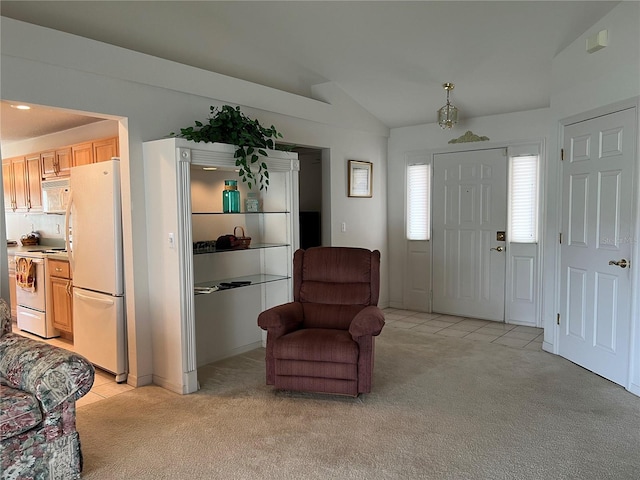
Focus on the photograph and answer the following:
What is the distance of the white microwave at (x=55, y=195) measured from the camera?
5.04 m

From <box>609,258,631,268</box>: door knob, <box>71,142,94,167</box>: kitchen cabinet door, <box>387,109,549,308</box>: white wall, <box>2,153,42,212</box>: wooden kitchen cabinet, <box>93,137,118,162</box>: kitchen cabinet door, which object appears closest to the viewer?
<box>609,258,631,268</box>: door knob

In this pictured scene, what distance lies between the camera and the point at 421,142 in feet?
19.6

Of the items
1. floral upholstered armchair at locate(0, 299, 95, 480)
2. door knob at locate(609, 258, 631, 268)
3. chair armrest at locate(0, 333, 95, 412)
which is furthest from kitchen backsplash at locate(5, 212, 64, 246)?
door knob at locate(609, 258, 631, 268)

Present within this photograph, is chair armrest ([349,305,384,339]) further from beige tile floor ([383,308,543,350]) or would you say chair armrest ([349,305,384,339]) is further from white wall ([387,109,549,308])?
white wall ([387,109,549,308])

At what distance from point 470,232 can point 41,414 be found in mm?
4673

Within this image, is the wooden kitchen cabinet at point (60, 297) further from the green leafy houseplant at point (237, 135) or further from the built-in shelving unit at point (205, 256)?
the green leafy houseplant at point (237, 135)

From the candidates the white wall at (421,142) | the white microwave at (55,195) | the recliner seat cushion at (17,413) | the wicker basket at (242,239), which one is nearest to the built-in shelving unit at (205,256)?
the wicker basket at (242,239)

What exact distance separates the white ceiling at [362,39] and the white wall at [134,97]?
0.21 metres

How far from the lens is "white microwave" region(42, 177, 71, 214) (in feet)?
16.5

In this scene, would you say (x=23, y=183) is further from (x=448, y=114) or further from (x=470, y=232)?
(x=470, y=232)

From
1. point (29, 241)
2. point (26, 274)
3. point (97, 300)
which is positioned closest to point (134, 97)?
point (97, 300)

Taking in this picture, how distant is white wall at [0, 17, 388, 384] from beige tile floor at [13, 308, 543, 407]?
3.24ft

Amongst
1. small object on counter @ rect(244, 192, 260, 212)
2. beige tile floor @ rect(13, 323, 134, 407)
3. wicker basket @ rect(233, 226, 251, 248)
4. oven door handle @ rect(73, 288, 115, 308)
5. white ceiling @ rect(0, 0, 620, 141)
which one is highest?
white ceiling @ rect(0, 0, 620, 141)

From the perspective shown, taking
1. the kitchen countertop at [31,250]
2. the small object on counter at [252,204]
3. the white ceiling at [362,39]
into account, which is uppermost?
the white ceiling at [362,39]
